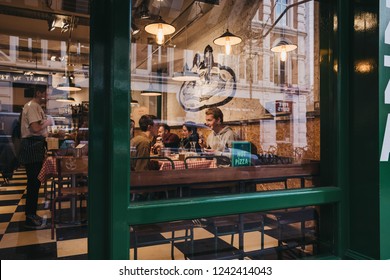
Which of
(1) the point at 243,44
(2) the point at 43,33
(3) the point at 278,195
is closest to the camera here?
(3) the point at 278,195

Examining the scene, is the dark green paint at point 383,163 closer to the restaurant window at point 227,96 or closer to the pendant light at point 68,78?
the restaurant window at point 227,96

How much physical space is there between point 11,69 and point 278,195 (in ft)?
34.1

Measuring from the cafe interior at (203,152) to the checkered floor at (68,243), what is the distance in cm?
1

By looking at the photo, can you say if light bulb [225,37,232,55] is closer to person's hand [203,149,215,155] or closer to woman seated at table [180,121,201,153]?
woman seated at table [180,121,201,153]

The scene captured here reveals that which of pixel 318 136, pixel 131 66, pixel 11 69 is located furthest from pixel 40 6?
pixel 11 69

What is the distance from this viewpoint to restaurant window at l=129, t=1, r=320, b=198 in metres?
2.13

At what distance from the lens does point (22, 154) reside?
371 cm

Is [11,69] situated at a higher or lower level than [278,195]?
higher

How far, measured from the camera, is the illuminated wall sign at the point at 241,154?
104 inches

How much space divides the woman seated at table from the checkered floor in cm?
167

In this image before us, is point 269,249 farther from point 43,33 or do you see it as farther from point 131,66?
point 43,33

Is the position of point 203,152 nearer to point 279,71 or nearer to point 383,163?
point 279,71

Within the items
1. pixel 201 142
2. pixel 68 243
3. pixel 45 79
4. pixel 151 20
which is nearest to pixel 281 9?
pixel 151 20

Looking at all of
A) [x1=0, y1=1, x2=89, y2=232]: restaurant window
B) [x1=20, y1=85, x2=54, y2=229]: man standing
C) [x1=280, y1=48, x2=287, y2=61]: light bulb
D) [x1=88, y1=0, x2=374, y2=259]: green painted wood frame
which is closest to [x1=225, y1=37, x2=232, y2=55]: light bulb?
[x1=280, y1=48, x2=287, y2=61]: light bulb
